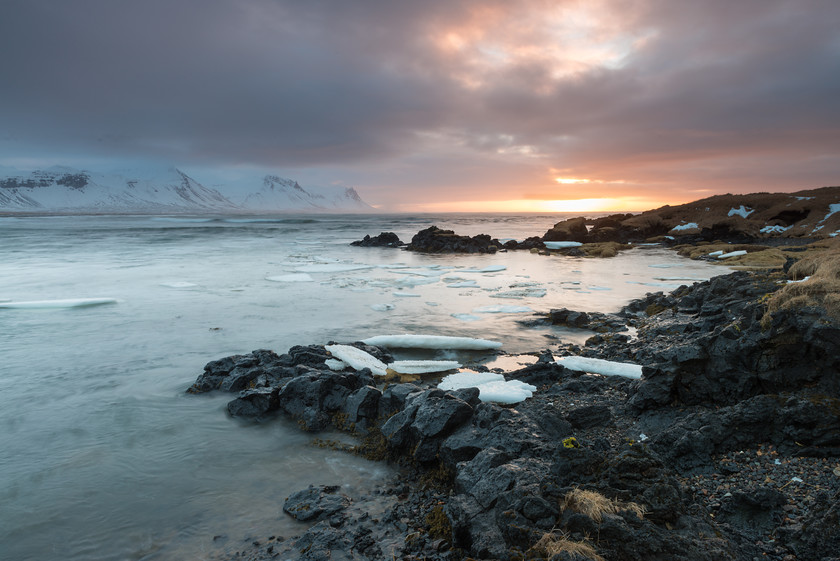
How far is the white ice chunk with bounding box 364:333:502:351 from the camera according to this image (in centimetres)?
1360

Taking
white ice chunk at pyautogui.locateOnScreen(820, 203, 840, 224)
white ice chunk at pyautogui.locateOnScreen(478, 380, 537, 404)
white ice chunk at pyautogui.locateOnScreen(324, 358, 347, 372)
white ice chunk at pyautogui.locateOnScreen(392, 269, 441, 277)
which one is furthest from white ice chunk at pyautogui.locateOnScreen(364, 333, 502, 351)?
white ice chunk at pyautogui.locateOnScreen(820, 203, 840, 224)

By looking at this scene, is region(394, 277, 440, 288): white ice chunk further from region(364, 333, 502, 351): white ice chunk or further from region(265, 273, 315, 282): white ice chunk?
region(364, 333, 502, 351): white ice chunk

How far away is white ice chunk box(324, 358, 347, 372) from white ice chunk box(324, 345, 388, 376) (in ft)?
0.61

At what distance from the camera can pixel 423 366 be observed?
11.6 m

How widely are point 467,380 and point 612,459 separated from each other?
16.6 ft

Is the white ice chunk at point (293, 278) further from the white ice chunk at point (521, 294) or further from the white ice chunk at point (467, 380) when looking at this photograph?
the white ice chunk at point (467, 380)

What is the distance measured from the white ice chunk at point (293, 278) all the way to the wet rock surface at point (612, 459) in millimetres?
19003

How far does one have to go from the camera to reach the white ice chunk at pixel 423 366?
37.2 feet

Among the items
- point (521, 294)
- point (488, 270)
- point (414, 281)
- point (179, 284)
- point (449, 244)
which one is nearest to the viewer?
point (521, 294)

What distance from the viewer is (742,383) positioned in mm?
7176

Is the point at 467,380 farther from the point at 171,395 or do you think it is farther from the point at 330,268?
the point at 330,268

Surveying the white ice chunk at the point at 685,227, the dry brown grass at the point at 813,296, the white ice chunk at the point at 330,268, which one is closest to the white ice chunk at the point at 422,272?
the white ice chunk at the point at 330,268

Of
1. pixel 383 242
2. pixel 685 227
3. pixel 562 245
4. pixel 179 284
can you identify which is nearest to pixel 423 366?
pixel 179 284

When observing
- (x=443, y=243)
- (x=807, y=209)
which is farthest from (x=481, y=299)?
(x=807, y=209)
